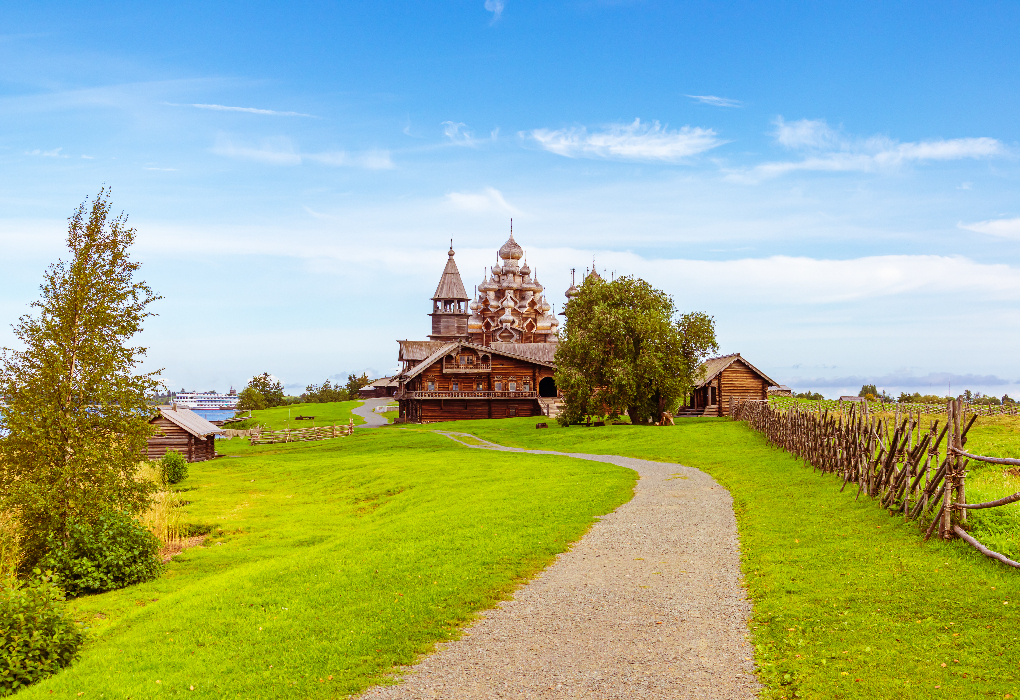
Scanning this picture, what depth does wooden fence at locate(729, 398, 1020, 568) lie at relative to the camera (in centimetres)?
1452

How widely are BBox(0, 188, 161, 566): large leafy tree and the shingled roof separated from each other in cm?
8373

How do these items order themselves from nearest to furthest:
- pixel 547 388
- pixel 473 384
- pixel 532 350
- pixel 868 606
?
pixel 868 606 < pixel 473 384 < pixel 547 388 < pixel 532 350

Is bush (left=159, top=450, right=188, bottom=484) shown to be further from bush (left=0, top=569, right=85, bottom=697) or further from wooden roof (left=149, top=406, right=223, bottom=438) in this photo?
bush (left=0, top=569, right=85, bottom=697)

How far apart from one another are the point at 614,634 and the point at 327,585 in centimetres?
592

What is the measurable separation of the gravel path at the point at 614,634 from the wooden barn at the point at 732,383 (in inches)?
1823

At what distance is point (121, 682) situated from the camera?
33.6ft

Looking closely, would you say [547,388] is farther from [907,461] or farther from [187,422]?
[907,461]

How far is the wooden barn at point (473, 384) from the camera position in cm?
7200

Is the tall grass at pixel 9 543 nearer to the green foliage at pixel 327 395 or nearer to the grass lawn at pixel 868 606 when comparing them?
the grass lawn at pixel 868 606

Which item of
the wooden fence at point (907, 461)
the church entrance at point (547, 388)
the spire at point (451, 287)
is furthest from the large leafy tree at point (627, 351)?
the spire at point (451, 287)

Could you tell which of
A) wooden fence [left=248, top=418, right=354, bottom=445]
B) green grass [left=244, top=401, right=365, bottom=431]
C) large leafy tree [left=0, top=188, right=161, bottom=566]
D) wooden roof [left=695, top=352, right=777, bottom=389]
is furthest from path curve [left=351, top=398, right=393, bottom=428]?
large leafy tree [left=0, top=188, right=161, bottom=566]

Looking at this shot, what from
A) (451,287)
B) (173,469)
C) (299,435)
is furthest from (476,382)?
(173,469)

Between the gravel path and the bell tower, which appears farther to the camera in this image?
the bell tower

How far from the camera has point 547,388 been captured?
7781 cm
